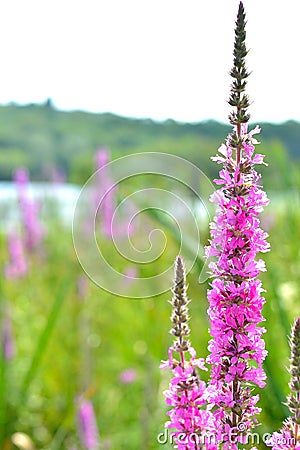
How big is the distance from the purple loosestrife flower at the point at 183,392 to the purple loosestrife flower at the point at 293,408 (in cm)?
7

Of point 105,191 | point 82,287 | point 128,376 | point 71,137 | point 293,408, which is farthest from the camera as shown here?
point 71,137

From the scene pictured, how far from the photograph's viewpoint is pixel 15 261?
3.56 metres

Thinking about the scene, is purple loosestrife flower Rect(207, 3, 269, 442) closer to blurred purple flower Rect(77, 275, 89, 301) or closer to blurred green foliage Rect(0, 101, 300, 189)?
blurred purple flower Rect(77, 275, 89, 301)

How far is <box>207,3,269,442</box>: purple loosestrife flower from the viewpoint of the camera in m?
0.65

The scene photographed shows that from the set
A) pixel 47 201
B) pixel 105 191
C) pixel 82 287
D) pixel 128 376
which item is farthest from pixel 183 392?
pixel 47 201

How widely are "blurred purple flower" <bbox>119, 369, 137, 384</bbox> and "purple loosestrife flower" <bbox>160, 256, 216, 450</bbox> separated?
2.41m

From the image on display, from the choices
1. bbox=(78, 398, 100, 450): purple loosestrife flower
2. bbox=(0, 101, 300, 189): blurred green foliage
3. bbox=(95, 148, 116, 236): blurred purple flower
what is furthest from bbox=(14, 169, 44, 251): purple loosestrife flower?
bbox=(0, 101, 300, 189): blurred green foliage

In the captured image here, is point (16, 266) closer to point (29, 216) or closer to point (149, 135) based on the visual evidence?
point (29, 216)

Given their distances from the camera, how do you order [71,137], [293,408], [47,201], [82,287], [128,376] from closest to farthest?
[293,408] → [128,376] → [82,287] → [47,201] → [71,137]

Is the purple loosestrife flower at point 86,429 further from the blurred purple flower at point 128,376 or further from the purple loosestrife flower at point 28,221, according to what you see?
the purple loosestrife flower at point 28,221

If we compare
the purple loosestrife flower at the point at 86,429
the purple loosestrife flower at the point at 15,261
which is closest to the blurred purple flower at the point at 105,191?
the purple loosestrife flower at the point at 15,261

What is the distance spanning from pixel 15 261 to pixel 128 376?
975mm

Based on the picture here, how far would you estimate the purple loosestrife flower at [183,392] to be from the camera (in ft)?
2.21

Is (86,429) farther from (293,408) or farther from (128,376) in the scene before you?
(293,408)
